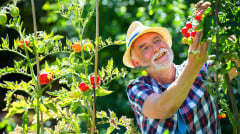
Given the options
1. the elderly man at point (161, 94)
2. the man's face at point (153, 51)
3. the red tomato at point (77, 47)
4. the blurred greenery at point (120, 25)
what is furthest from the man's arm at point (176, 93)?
the blurred greenery at point (120, 25)

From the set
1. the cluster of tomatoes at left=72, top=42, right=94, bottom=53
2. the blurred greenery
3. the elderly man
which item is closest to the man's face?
the elderly man

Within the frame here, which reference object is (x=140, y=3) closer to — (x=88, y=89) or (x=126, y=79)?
(x=126, y=79)

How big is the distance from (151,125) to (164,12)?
141 centimetres

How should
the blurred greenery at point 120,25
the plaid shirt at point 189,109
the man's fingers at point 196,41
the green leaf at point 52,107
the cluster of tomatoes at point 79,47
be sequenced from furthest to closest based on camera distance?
1. the blurred greenery at point 120,25
2. the plaid shirt at point 189,109
3. the cluster of tomatoes at point 79,47
4. the green leaf at point 52,107
5. the man's fingers at point 196,41

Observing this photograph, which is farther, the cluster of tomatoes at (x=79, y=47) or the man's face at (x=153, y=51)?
the man's face at (x=153, y=51)

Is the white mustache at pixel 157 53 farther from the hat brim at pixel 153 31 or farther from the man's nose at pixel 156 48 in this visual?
the hat brim at pixel 153 31

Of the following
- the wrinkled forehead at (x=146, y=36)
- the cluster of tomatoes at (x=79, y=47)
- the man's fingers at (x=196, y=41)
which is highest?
the wrinkled forehead at (x=146, y=36)

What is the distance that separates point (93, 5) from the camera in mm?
2496

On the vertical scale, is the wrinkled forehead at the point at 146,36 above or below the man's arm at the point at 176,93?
above

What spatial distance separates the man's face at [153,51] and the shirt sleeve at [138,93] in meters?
0.11

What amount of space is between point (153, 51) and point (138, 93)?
0.24 meters

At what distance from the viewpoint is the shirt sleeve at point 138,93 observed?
129cm

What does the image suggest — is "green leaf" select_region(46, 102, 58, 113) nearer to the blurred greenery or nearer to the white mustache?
the white mustache

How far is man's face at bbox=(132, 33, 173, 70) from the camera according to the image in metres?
1.41
